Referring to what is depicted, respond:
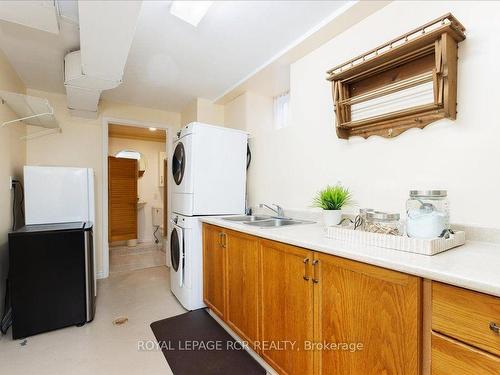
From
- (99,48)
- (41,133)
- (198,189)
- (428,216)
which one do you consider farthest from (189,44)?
(41,133)

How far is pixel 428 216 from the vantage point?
3.59 ft

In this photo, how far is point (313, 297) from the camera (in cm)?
124

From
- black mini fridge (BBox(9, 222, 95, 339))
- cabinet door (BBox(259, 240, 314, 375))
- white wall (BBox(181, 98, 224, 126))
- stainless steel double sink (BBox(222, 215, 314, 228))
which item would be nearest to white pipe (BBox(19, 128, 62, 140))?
black mini fridge (BBox(9, 222, 95, 339))

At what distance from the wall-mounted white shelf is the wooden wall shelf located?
96.7 inches

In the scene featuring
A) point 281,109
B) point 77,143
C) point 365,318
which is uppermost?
point 281,109

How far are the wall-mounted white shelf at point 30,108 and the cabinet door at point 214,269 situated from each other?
5.90 feet

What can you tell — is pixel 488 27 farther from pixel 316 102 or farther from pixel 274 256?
pixel 274 256

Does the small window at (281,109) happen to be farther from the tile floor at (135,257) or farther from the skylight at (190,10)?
the tile floor at (135,257)

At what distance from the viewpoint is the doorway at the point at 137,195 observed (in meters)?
4.71

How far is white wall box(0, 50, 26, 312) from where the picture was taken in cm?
216

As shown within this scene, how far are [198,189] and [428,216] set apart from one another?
184 centimetres

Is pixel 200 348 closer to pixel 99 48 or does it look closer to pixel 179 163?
pixel 179 163

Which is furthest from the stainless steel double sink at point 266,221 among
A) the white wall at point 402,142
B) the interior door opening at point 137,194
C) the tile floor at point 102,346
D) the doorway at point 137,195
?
the interior door opening at point 137,194

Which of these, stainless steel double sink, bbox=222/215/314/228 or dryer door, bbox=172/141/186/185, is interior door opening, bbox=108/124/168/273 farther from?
stainless steel double sink, bbox=222/215/314/228
